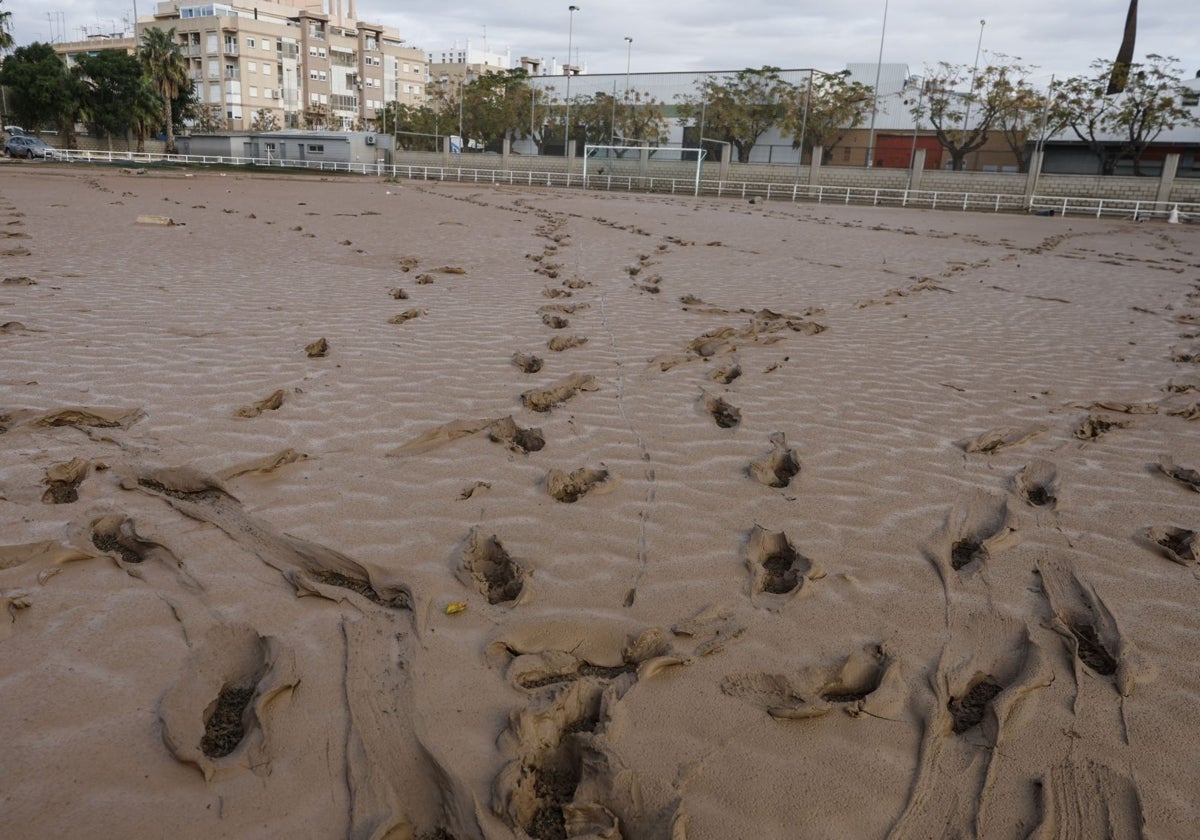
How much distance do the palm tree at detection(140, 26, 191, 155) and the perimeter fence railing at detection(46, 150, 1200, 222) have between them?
885 centimetres

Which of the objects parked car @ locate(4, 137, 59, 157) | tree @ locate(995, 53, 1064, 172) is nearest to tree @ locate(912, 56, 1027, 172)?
tree @ locate(995, 53, 1064, 172)

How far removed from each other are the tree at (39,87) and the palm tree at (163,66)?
4268mm

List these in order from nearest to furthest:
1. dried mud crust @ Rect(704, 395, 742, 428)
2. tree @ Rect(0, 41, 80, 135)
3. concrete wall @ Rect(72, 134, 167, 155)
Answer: dried mud crust @ Rect(704, 395, 742, 428), tree @ Rect(0, 41, 80, 135), concrete wall @ Rect(72, 134, 167, 155)

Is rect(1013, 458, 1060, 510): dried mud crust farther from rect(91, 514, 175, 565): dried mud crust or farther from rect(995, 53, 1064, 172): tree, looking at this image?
rect(995, 53, 1064, 172): tree

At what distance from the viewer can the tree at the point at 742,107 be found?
4891 centimetres

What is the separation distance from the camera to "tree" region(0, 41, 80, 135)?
46.0m

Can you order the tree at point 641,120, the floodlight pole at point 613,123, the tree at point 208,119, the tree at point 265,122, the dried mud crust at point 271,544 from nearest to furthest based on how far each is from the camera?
the dried mud crust at point 271,544 → the floodlight pole at point 613,123 → the tree at point 641,120 → the tree at point 265,122 → the tree at point 208,119

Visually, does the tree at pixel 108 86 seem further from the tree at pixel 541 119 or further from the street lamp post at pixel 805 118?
the street lamp post at pixel 805 118

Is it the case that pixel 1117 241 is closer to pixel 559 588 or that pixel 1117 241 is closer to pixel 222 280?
pixel 222 280

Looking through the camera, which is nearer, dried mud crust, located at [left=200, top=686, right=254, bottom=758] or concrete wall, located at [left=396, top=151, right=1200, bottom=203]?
dried mud crust, located at [left=200, top=686, right=254, bottom=758]

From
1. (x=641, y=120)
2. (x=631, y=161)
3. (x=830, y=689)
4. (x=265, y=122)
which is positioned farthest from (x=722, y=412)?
(x=265, y=122)

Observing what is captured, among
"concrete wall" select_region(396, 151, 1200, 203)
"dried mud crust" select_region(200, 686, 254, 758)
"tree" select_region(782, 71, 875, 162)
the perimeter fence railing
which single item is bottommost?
"dried mud crust" select_region(200, 686, 254, 758)

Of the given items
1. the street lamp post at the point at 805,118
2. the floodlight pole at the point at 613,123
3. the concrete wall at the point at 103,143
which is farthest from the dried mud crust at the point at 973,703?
the concrete wall at the point at 103,143

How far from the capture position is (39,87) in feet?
151
